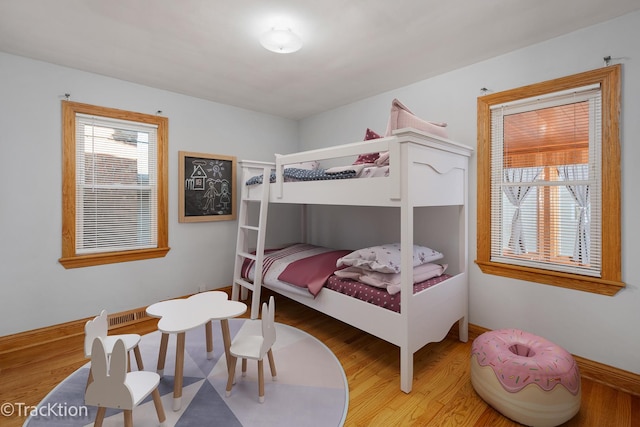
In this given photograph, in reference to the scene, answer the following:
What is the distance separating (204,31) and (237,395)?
2308 millimetres

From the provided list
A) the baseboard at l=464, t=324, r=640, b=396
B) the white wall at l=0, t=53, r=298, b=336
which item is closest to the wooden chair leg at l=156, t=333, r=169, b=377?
the white wall at l=0, t=53, r=298, b=336

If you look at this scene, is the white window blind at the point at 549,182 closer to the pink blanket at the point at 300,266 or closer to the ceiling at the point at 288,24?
the ceiling at the point at 288,24

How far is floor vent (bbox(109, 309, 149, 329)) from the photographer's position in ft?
8.85

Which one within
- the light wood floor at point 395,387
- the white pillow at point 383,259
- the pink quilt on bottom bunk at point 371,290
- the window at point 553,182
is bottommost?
the light wood floor at point 395,387

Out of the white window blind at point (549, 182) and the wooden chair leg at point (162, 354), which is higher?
the white window blind at point (549, 182)

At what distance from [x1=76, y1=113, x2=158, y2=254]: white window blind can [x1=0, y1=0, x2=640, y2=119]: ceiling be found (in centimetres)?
51

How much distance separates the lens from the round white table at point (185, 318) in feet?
5.34

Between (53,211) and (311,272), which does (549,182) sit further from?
(53,211)

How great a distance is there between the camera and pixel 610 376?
72.0 inches

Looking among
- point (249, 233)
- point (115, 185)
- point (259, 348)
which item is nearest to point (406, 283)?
point (259, 348)

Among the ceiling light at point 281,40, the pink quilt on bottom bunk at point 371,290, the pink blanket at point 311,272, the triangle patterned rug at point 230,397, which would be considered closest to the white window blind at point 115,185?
the triangle patterned rug at point 230,397

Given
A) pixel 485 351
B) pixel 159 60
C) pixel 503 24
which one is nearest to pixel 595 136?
pixel 503 24

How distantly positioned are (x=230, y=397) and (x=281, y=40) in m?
2.22

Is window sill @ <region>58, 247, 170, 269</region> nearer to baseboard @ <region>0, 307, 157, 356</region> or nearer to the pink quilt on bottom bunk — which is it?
baseboard @ <region>0, 307, 157, 356</region>
